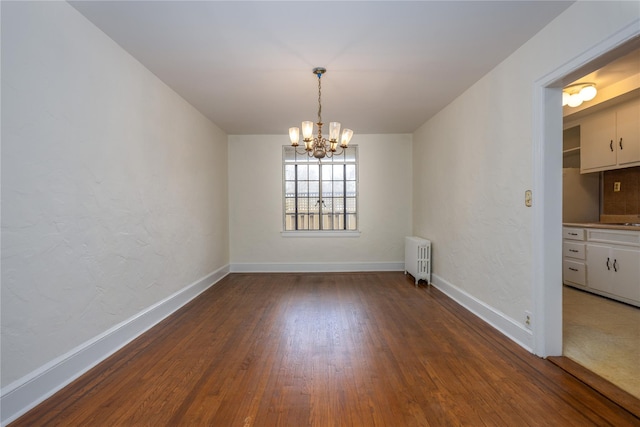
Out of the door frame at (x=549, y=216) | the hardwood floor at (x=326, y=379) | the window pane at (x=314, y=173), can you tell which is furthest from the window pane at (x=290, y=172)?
the door frame at (x=549, y=216)

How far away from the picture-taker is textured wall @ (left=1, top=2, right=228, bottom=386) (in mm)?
1702

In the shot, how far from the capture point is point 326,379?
2.06 metres

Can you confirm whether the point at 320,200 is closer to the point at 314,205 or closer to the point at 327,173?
the point at 314,205

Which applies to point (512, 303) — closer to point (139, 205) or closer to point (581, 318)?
point (581, 318)

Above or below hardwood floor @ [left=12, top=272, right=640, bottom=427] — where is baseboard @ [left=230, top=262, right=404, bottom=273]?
above

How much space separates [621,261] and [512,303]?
6.43ft

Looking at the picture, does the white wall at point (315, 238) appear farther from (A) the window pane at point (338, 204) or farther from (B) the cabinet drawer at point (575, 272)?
(B) the cabinet drawer at point (575, 272)

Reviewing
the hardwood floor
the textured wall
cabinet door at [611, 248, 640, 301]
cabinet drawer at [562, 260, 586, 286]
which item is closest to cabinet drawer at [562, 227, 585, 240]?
cabinet drawer at [562, 260, 586, 286]

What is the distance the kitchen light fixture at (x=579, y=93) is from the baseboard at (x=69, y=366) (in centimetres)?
521

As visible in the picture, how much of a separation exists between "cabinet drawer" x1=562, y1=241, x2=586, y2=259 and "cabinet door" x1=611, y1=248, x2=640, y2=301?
412mm

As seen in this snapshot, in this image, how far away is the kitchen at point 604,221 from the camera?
2648mm

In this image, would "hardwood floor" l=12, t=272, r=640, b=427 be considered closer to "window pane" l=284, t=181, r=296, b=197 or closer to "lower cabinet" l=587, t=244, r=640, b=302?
"lower cabinet" l=587, t=244, r=640, b=302

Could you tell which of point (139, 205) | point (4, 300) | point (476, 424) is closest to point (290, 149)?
point (139, 205)

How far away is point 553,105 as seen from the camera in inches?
92.1
